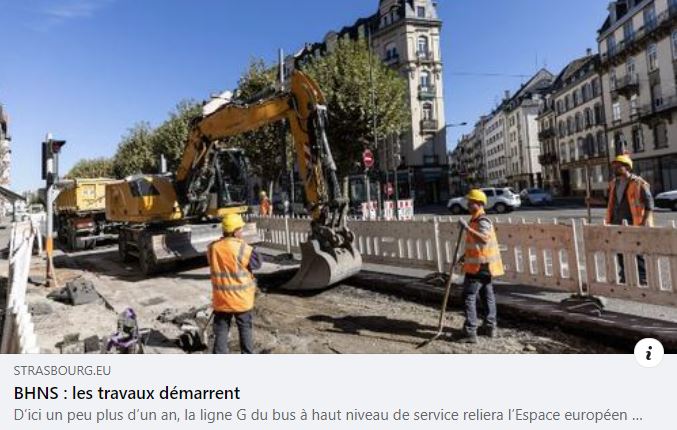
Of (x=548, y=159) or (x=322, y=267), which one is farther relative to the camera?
(x=548, y=159)

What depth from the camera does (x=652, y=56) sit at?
2988 centimetres

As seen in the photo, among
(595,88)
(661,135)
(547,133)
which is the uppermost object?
(595,88)

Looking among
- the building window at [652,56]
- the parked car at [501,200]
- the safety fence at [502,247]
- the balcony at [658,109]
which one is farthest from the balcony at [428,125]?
the safety fence at [502,247]

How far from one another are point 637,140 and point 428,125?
15.8 m

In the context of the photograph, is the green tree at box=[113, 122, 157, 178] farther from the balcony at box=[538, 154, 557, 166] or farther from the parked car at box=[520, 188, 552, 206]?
the balcony at box=[538, 154, 557, 166]

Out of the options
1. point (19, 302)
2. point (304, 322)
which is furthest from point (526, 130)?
point (19, 302)

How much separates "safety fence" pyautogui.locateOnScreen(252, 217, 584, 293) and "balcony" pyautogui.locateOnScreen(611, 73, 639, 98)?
106ft

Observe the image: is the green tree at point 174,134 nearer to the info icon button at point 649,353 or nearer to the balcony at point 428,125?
the balcony at point 428,125

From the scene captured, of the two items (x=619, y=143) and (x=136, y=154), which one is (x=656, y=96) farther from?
(x=136, y=154)

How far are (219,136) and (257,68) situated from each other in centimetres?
1496

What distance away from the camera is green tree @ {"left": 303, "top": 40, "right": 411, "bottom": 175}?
69.2ft
